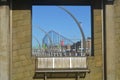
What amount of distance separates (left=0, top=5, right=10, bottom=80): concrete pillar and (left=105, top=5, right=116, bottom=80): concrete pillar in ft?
14.2

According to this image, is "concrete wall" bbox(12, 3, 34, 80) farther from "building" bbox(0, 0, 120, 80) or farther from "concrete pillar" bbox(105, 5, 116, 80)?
"concrete pillar" bbox(105, 5, 116, 80)

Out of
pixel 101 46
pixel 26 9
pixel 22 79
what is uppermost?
pixel 26 9

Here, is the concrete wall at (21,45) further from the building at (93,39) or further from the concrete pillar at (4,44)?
the concrete pillar at (4,44)

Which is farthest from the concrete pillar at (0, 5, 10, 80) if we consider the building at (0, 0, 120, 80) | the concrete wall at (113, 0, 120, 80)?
the concrete wall at (113, 0, 120, 80)

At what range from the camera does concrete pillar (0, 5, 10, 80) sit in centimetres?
2208

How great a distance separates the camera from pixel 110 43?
22438 mm

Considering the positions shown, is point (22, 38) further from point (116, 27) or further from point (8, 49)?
point (116, 27)

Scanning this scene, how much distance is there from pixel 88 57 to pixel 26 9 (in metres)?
3.43

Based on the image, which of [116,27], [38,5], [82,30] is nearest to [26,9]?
[38,5]

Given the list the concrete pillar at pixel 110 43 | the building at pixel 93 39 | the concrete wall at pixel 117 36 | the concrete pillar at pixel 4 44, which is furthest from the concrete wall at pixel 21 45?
the concrete wall at pixel 117 36

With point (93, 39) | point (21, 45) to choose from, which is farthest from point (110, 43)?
point (21, 45)

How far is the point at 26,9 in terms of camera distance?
2270cm

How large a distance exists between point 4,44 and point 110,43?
4565 mm

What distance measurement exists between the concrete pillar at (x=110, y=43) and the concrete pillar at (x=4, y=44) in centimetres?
432
